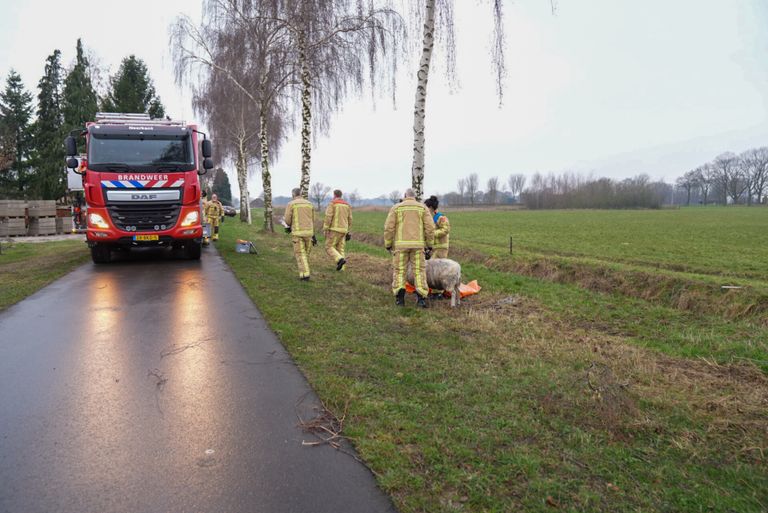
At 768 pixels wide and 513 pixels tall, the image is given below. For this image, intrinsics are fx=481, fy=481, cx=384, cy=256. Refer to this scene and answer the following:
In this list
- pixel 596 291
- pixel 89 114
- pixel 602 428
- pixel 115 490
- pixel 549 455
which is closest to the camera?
pixel 115 490

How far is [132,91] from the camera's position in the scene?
3825cm

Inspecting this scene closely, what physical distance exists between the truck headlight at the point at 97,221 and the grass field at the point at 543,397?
4.99m

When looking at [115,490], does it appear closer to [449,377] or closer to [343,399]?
[343,399]

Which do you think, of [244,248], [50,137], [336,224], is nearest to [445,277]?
[336,224]

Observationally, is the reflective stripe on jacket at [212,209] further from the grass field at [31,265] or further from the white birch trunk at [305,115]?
the grass field at [31,265]

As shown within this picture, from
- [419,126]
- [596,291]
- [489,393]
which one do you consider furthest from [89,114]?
[489,393]

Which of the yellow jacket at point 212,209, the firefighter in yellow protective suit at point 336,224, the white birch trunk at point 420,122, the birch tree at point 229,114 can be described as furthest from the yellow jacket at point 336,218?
the birch tree at point 229,114

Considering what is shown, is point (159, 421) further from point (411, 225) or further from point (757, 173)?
point (757, 173)

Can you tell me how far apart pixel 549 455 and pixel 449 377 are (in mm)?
1519

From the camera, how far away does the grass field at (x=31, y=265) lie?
8.59 metres

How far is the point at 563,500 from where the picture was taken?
2732 mm

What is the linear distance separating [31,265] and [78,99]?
106 ft

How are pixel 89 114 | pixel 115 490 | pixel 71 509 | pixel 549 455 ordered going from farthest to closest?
pixel 89 114 → pixel 549 455 → pixel 115 490 → pixel 71 509

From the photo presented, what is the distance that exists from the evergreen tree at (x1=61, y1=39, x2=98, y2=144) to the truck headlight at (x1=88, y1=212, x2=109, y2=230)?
32687 millimetres
